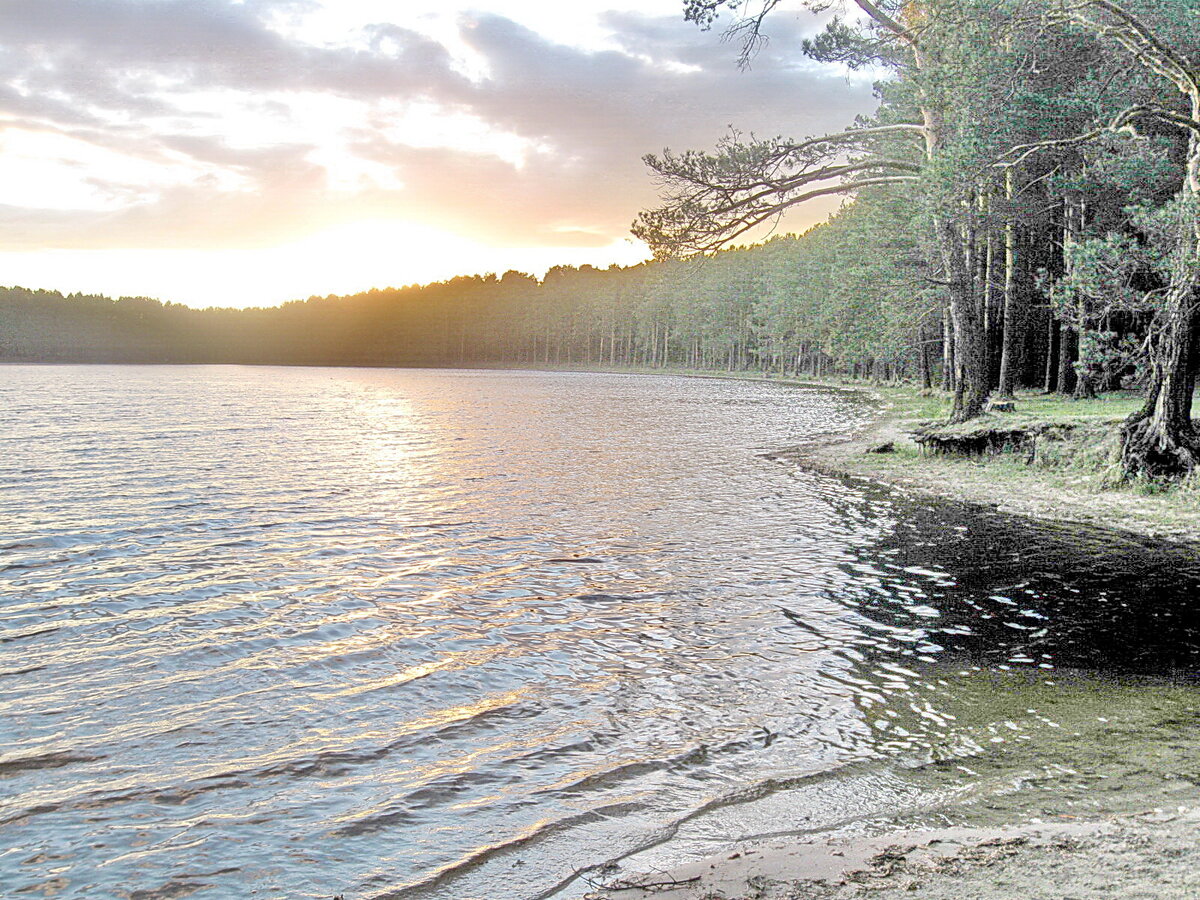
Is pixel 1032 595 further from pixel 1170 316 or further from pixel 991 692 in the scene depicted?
pixel 1170 316

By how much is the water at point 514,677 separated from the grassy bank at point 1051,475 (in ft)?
4.87

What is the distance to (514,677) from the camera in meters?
7.63

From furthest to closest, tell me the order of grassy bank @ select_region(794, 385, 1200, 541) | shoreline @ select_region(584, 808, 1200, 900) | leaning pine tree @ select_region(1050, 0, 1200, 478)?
leaning pine tree @ select_region(1050, 0, 1200, 478)
grassy bank @ select_region(794, 385, 1200, 541)
shoreline @ select_region(584, 808, 1200, 900)

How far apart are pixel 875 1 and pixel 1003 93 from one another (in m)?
7.53

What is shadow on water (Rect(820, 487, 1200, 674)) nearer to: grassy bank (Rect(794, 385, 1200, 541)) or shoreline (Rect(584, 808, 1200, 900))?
grassy bank (Rect(794, 385, 1200, 541))

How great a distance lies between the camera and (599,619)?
9477 mm

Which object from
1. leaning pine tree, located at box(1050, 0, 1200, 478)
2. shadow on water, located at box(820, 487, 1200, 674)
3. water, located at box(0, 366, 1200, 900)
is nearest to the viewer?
water, located at box(0, 366, 1200, 900)

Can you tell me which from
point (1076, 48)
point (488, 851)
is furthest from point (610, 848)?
point (1076, 48)

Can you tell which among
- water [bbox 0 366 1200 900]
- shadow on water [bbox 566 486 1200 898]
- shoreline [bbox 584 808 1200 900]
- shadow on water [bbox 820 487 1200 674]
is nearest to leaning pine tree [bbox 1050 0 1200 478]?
shadow on water [bbox 820 487 1200 674]

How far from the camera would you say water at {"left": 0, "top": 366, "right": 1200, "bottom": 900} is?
4.88 m

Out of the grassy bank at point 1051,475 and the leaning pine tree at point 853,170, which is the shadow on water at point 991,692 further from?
the leaning pine tree at point 853,170

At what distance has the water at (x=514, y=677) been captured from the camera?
4.88 meters

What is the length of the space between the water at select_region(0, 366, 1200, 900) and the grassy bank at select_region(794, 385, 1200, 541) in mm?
1485

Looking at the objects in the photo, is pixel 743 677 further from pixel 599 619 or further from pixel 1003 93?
pixel 1003 93
